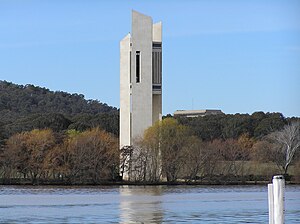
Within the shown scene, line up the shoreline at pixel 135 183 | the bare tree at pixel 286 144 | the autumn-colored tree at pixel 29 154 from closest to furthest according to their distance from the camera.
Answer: the shoreline at pixel 135 183 < the autumn-colored tree at pixel 29 154 < the bare tree at pixel 286 144

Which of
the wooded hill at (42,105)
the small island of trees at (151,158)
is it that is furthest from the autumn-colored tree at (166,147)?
the wooded hill at (42,105)

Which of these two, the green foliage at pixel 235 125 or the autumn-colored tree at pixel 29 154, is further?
the green foliage at pixel 235 125

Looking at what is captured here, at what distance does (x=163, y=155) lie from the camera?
8056cm

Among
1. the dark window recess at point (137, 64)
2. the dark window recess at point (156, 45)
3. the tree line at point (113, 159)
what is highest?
the dark window recess at point (156, 45)

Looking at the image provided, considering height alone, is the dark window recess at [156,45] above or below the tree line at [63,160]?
above

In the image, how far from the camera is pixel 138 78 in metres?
81.8

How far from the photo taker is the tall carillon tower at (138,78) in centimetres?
8125

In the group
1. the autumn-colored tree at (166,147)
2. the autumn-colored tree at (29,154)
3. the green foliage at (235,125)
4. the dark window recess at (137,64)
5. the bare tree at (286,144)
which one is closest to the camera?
the autumn-colored tree at (166,147)

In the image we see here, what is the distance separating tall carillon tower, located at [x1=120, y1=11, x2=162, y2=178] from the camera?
8125cm

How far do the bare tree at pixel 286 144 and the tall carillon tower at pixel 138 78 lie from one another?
1315 cm

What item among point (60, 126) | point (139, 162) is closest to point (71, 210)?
point (139, 162)

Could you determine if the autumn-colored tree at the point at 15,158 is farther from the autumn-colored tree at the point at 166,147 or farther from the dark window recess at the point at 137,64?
the dark window recess at the point at 137,64

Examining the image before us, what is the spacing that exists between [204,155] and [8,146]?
17.6m

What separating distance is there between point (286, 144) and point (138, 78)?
16.7 meters
